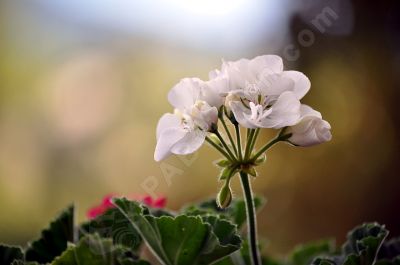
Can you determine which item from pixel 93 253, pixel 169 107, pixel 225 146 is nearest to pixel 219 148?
pixel 225 146

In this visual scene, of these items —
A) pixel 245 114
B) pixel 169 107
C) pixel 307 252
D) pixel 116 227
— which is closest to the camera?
pixel 245 114

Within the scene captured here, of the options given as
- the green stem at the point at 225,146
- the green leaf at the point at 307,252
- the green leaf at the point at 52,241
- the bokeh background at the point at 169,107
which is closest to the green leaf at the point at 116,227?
the green leaf at the point at 52,241

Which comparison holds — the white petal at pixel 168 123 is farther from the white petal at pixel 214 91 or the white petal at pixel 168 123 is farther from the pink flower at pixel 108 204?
the pink flower at pixel 108 204

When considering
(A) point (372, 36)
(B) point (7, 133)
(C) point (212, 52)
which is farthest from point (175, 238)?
(B) point (7, 133)

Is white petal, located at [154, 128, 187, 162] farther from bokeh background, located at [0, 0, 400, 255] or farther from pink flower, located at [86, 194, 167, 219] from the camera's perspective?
bokeh background, located at [0, 0, 400, 255]

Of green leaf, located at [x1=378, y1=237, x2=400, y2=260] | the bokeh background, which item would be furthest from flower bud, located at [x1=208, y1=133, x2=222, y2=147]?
the bokeh background

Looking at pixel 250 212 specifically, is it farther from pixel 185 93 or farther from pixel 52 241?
pixel 52 241
